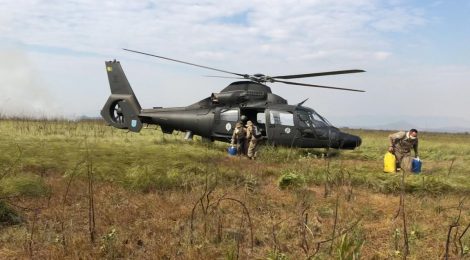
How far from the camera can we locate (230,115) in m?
15.4

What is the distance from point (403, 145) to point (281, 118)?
422 centimetres

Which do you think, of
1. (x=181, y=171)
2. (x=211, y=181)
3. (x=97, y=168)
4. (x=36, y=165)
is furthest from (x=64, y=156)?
(x=211, y=181)

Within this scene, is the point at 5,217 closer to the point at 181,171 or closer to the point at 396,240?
the point at 181,171

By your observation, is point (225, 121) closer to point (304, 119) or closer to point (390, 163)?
point (304, 119)

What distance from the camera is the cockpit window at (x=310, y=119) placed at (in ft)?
47.2

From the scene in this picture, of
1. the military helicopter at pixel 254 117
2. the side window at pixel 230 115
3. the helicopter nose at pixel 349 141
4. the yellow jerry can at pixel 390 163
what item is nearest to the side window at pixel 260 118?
the military helicopter at pixel 254 117

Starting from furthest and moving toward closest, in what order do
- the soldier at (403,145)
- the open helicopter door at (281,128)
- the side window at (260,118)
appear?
the side window at (260,118), the open helicopter door at (281,128), the soldier at (403,145)

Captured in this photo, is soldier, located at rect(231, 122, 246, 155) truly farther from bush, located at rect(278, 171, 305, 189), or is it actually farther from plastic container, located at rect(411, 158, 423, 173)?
bush, located at rect(278, 171, 305, 189)

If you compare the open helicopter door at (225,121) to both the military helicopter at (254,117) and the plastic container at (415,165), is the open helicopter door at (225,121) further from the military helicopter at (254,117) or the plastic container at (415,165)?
the plastic container at (415,165)

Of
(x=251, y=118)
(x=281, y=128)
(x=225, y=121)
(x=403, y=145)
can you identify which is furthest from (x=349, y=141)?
(x=225, y=121)

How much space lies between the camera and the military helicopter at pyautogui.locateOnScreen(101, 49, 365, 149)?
14.4 metres

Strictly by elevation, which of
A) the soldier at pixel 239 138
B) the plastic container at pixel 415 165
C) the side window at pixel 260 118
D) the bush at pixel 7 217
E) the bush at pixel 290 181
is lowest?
the bush at pixel 7 217

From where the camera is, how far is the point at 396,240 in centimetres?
495

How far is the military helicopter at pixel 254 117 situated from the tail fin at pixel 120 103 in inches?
2.6
